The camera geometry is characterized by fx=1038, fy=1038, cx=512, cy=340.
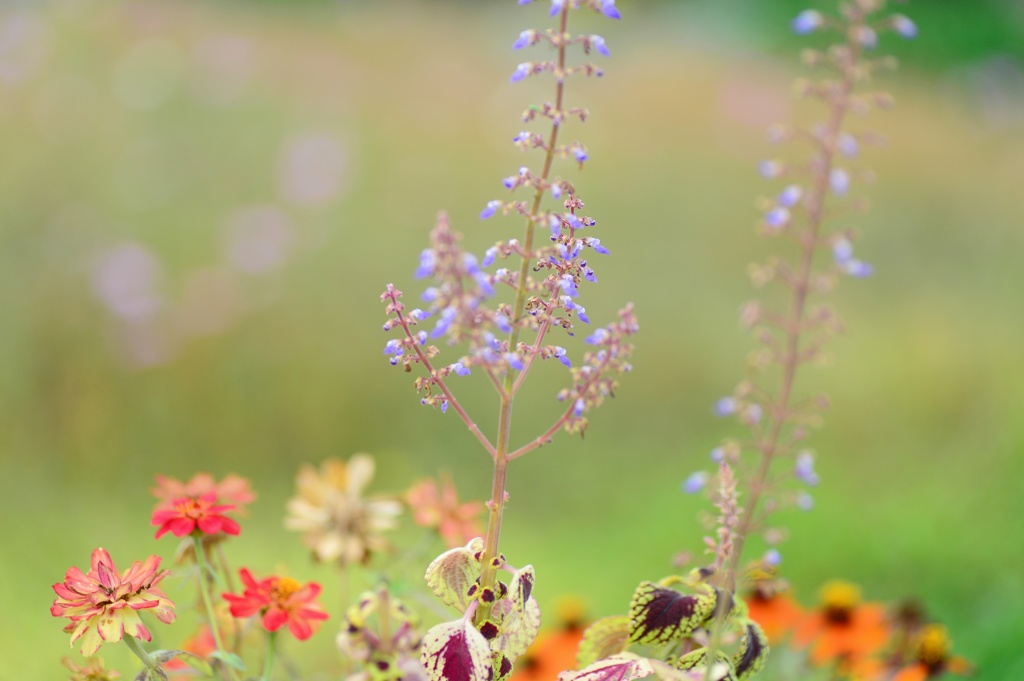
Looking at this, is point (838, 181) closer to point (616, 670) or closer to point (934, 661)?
point (616, 670)

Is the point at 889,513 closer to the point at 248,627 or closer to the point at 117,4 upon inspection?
the point at 248,627

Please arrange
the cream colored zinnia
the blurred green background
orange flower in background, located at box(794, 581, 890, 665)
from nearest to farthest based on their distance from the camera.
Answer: the cream colored zinnia
orange flower in background, located at box(794, 581, 890, 665)
the blurred green background

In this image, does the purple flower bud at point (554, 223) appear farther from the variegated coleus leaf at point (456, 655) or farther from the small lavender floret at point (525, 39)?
the variegated coleus leaf at point (456, 655)

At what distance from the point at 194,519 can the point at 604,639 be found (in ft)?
0.99

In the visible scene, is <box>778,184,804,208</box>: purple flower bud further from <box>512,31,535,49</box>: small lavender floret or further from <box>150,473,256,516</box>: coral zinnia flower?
<box>150,473,256,516</box>: coral zinnia flower

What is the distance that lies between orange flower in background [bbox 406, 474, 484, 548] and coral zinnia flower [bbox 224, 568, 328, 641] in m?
0.23

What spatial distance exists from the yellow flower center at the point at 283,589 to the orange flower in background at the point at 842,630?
1.89 ft

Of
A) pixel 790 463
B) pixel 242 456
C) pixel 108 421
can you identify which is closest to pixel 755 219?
pixel 790 463

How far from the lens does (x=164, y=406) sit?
2.04 metres

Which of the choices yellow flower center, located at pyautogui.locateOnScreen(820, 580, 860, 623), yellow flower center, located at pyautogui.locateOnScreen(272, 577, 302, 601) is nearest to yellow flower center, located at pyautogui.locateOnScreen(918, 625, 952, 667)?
yellow flower center, located at pyautogui.locateOnScreen(820, 580, 860, 623)

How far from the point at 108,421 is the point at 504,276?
1587mm

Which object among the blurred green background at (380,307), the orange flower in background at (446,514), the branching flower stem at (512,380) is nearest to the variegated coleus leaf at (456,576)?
the branching flower stem at (512,380)

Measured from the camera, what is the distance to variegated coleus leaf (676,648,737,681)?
622 mm

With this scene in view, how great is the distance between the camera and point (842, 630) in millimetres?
1047
